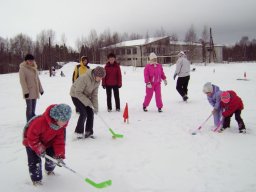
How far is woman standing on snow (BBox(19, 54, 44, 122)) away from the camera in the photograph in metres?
6.02

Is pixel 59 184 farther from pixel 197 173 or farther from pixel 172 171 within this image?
pixel 197 173

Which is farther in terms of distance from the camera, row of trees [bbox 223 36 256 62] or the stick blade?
row of trees [bbox 223 36 256 62]

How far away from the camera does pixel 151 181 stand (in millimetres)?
3566

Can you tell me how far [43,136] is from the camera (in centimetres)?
327

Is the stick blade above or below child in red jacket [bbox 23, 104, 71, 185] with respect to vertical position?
below

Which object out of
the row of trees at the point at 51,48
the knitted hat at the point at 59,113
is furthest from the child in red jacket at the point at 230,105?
the row of trees at the point at 51,48

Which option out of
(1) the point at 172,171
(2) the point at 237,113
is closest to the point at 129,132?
(1) the point at 172,171

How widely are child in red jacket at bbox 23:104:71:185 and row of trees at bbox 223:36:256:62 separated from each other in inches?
2935

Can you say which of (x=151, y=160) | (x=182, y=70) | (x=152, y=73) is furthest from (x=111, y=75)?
(x=151, y=160)

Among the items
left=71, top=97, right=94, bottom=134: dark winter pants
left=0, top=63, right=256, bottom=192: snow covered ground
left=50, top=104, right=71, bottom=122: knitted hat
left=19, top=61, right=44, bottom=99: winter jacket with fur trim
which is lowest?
left=0, top=63, right=256, bottom=192: snow covered ground

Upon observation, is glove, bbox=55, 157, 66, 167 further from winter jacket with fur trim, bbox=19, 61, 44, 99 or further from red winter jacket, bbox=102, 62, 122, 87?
red winter jacket, bbox=102, 62, 122, 87

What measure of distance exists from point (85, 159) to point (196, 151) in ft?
6.81

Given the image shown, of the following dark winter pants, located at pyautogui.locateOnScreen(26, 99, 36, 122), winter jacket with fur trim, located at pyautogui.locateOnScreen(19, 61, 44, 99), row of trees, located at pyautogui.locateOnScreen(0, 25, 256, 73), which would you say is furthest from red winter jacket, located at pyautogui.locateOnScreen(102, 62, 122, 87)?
row of trees, located at pyautogui.locateOnScreen(0, 25, 256, 73)

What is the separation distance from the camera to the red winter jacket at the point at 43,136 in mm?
3115
